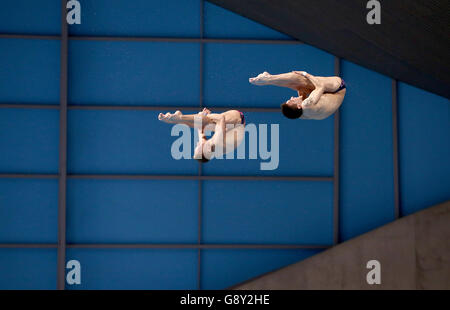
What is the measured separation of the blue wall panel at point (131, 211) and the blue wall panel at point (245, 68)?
128 cm

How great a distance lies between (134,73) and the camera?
21.4 ft

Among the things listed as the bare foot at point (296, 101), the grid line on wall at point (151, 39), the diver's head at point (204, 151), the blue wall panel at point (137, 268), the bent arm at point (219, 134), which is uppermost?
the grid line on wall at point (151, 39)

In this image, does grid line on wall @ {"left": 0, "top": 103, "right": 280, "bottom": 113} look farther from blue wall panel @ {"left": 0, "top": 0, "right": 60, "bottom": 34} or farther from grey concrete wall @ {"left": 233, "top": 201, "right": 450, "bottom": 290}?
grey concrete wall @ {"left": 233, "top": 201, "right": 450, "bottom": 290}

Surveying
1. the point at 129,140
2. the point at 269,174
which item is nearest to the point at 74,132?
the point at 129,140

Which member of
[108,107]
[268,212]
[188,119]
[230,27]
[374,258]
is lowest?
[374,258]

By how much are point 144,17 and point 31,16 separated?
1478mm

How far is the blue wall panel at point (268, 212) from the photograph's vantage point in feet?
21.4

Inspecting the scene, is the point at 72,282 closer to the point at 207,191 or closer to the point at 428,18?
the point at 207,191

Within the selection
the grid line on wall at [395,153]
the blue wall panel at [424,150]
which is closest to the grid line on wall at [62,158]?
the grid line on wall at [395,153]

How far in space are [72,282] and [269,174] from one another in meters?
2.95

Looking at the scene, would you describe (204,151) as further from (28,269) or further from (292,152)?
(28,269)

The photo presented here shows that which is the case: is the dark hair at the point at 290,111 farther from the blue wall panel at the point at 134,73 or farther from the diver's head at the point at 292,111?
the blue wall panel at the point at 134,73

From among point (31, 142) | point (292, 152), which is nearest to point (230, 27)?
point (292, 152)

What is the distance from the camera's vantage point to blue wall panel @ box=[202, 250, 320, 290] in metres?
6.53
